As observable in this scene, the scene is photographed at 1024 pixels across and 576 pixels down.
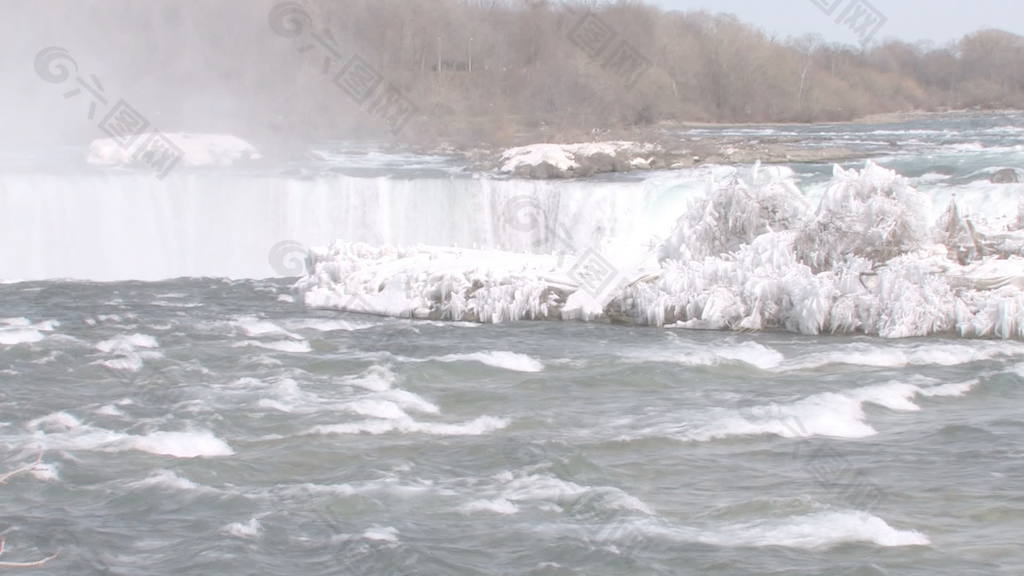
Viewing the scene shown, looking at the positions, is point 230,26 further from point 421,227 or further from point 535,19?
point 421,227

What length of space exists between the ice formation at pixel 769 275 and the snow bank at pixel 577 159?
273 inches

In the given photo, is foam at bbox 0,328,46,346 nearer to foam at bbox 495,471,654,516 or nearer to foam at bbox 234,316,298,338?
foam at bbox 234,316,298,338

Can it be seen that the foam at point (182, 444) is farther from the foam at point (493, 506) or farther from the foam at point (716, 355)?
the foam at point (716, 355)

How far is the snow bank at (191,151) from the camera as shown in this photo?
28578 millimetres

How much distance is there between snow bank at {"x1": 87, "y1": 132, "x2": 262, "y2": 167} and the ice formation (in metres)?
11.9

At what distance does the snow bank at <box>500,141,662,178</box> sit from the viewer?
24.9m

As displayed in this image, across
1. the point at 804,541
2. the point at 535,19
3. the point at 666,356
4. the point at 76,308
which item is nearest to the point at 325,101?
the point at 535,19

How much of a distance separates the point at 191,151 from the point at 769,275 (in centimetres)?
1780

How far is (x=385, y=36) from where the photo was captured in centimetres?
5038

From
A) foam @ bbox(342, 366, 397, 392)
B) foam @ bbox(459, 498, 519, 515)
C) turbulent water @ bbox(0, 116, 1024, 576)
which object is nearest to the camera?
turbulent water @ bbox(0, 116, 1024, 576)

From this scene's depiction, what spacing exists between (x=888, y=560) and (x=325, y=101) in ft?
126

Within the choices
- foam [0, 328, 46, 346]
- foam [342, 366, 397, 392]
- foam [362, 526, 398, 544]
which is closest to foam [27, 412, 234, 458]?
foam [342, 366, 397, 392]

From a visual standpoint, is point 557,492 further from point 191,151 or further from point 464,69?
point 464,69

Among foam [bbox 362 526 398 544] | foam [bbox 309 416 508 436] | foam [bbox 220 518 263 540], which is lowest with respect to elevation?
foam [bbox 220 518 263 540]
